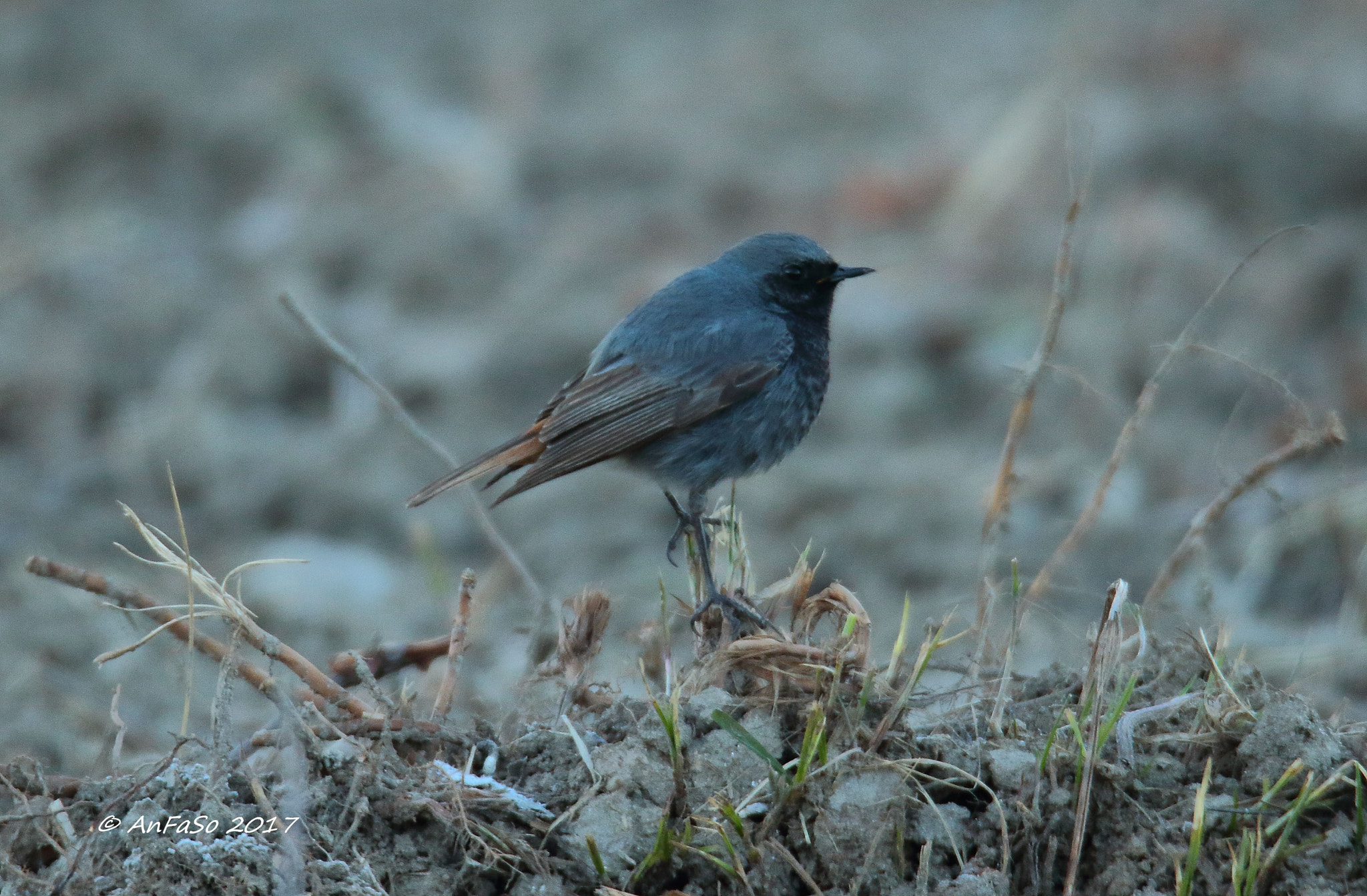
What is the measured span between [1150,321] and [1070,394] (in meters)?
0.67

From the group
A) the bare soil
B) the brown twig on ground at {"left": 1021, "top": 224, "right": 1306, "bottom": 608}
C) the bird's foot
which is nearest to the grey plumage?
the bird's foot

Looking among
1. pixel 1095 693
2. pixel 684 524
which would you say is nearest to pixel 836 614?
pixel 1095 693

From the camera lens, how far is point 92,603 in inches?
198

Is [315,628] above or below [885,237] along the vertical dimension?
below

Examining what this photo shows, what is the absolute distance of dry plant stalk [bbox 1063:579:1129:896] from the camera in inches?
108

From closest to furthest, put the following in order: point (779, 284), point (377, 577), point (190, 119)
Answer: point (779, 284)
point (377, 577)
point (190, 119)

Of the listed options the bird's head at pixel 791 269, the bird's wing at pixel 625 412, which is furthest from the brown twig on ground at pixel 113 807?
the bird's head at pixel 791 269

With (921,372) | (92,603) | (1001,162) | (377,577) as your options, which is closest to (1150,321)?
(921,372)

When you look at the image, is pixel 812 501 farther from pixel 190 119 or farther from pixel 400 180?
pixel 190 119

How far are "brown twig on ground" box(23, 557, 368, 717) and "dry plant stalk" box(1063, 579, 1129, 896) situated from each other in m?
1.66

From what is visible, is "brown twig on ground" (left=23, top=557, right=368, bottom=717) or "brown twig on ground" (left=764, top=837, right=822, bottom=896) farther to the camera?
"brown twig on ground" (left=23, top=557, right=368, bottom=717)

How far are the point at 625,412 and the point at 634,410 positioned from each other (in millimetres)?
34

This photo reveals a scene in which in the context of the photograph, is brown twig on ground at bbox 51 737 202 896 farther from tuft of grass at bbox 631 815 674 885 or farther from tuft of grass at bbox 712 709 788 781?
tuft of grass at bbox 712 709 788 781

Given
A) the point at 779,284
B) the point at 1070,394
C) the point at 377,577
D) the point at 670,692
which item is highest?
the point at 779,284
